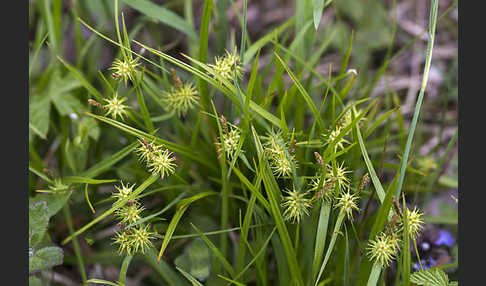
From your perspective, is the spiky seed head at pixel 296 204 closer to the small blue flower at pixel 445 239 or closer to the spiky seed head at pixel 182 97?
the spiky seed head at pixel 182 97

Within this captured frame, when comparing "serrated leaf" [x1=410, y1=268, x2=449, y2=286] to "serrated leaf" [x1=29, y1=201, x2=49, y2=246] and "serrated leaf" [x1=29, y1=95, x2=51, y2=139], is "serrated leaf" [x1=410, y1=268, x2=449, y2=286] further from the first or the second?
"serrated leaf" [x1=29, y1=95, x2=51, y2=139]

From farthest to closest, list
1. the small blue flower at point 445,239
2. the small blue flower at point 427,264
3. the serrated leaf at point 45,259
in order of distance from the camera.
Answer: the small blue flower at point 445,239, the small blue flower at point 427,264, the serrated leaf at point 45,259

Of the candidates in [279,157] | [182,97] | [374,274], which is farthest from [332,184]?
[182,97]

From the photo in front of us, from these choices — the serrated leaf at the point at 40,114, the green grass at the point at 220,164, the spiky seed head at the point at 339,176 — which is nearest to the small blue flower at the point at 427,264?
the green grass at the point at 220,164

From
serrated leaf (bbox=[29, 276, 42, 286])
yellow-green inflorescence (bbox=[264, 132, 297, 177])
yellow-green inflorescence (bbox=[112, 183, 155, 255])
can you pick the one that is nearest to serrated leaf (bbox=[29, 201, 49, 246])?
serrated leaf (bbox=[29, 276, 42, 286])

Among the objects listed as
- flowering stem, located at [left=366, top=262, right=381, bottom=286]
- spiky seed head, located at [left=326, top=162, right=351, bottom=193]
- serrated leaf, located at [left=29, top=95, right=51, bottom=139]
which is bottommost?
→ serrated leaf, located at [left=29, top=95, right=51, bottom=139]

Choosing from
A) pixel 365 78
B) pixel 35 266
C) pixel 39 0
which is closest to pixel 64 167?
pixel 35 266

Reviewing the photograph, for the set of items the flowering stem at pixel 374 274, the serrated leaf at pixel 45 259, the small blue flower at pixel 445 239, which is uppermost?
the small blue flower at pixel 445 239
